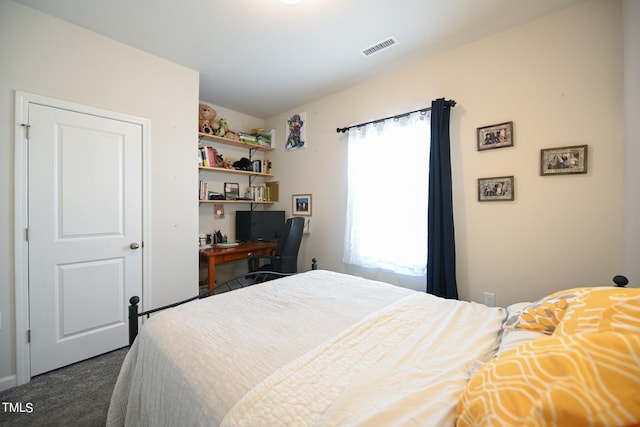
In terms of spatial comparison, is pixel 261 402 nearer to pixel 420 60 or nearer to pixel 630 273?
pixel 630 273

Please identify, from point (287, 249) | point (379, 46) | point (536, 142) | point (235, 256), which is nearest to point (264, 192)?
point (235, 256)

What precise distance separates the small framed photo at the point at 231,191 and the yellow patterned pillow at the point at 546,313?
342 cm

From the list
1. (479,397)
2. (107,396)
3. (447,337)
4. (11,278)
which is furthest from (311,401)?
(11,278)

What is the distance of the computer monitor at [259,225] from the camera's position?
11.4ft

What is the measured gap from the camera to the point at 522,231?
199 centimetres

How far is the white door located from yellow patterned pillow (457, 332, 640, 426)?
2675 mm

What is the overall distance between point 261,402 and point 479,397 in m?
0.56

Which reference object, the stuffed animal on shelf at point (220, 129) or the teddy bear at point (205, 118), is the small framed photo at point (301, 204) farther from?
the teddy bear at point (205, 118)

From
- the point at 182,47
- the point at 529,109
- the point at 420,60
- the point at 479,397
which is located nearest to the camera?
the point at 479,397

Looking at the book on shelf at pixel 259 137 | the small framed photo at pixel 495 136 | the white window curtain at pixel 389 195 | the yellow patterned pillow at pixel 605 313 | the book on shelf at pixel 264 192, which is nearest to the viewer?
the yellow patterned pillow at pixel 605 313

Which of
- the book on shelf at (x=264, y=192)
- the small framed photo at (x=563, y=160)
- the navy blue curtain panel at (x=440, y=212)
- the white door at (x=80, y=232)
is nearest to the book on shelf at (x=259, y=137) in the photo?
the book on shelf at (x=264, y=192)

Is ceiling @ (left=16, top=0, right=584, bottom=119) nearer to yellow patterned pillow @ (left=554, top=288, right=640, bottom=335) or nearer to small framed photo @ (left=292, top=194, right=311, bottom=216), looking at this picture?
small framed photo @ (left=292, top=194, right=311, bottom=216)

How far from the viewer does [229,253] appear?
2.95 m

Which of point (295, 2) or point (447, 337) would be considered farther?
point (295, 2)
